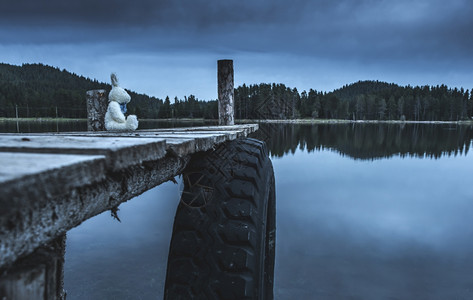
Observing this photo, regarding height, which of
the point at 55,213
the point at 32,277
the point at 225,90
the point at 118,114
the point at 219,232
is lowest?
the point at 219,232

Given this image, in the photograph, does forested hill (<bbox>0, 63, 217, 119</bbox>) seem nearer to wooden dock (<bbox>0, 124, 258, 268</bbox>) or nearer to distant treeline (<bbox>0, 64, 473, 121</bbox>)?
distant treeline (<bbox>0, 64, 473, 121</bbox>)

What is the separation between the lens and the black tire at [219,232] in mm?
2781

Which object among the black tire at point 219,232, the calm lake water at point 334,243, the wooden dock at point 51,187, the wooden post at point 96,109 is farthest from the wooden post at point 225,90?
the wooden dock at point 51,187

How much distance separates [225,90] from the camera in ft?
23.2

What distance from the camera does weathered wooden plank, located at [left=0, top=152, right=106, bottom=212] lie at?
2.43 feet

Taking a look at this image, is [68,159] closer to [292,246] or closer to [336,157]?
[292,246]

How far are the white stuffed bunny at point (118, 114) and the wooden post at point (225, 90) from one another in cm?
205

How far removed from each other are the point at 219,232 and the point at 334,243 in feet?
28.5

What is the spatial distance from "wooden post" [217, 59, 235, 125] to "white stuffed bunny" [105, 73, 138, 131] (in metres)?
2.05

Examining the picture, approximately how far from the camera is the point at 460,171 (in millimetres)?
24250

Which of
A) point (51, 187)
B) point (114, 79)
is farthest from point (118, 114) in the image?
point (51, 187)

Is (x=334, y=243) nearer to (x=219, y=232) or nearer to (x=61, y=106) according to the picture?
(x=219, y=232)

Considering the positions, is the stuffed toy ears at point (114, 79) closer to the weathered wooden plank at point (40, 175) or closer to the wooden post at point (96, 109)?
the wooden post at point (96, 109)

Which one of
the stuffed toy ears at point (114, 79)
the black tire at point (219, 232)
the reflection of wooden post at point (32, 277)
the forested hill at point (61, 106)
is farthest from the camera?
the forested hill at point (61, 106)
